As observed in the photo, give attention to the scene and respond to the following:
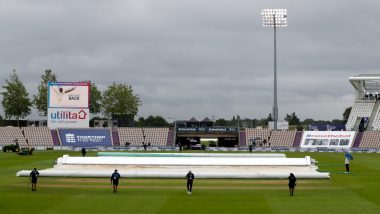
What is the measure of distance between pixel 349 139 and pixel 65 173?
71.2m

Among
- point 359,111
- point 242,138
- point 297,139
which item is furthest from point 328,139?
point 359,111

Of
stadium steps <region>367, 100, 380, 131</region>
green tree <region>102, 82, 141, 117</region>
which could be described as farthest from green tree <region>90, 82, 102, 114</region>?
stadium steps <region>367, 100, 380, 131</region>

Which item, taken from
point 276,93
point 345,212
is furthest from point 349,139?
point 345,212

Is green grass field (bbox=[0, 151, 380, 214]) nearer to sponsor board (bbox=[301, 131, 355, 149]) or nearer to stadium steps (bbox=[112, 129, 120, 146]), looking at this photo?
sponsor board (bbox=[301, 131, 355, 149])

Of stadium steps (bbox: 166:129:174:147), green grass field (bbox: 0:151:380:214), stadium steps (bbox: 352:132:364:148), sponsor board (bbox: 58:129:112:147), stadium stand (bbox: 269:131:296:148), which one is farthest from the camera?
stadium steps (bbox: 166:129:174:147)

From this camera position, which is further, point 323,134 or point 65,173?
point 323,134

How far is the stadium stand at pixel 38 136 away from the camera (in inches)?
4126

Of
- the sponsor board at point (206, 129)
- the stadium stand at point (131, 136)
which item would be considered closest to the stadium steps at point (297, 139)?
the sponsor board at point (206, 129)

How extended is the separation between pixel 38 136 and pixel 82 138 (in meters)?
8.07

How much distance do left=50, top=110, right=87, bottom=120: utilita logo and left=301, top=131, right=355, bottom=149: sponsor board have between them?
3986 cm

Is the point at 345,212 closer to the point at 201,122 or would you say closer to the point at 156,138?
the point at 156,138

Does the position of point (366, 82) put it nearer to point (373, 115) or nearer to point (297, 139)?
point (373, 115)

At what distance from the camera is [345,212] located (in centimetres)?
2791

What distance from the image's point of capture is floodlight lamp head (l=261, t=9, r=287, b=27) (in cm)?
10269
